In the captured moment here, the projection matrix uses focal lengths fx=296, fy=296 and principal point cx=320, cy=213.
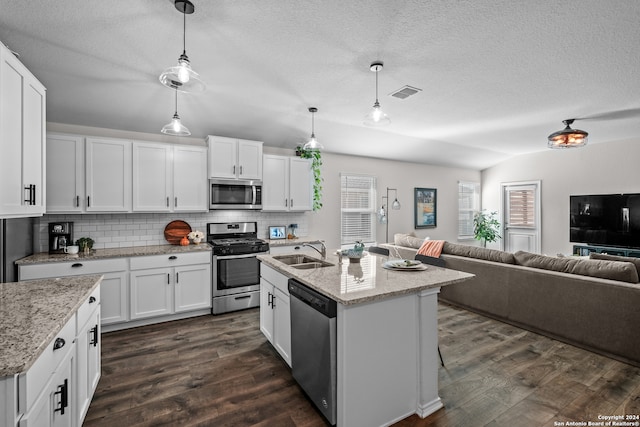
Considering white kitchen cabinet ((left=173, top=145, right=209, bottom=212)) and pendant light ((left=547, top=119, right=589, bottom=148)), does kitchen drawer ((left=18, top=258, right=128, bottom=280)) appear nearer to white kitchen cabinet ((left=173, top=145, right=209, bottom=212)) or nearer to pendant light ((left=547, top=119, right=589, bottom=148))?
white kitchen cabinet ((left=173, top=145, right=209, bottom=212))

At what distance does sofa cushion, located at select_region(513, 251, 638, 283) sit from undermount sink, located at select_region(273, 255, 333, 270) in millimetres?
2376

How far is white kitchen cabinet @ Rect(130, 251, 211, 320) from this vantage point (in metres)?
3.43

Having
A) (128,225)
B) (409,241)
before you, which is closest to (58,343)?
(128,225)

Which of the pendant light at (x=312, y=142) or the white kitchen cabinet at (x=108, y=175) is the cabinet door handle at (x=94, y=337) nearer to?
the white kitchen cabinet at (x=108, y=175)

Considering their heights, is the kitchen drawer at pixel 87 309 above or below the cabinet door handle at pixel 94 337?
above

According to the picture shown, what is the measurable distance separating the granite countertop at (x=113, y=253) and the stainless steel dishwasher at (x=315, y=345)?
2.05 meters

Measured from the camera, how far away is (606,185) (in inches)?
215

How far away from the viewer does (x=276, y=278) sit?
264 centimetres

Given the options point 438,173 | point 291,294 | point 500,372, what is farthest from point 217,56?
point 438,173

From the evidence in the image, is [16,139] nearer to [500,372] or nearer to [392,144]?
[500,372]

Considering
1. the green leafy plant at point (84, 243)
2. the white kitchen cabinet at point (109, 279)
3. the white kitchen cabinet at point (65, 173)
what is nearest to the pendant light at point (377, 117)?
the white kitchen cabinet at point (109, 279)

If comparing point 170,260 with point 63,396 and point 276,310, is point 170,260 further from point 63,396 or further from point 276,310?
point 63,396

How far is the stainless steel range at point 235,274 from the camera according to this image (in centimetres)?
383

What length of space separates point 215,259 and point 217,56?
2.38 m
